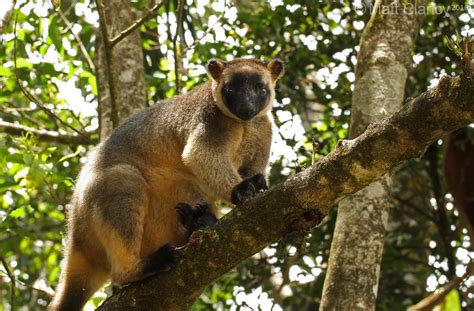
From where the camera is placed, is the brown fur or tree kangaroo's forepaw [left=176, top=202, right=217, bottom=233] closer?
the brown fur

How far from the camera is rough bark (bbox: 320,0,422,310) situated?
549cm

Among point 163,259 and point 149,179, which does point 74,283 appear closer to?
point 149,179

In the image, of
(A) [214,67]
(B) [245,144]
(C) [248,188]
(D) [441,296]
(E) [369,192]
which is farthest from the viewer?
(A) [214,67]

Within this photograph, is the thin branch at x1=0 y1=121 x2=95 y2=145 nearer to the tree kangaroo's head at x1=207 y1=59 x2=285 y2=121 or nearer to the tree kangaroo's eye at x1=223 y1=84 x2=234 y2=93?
the tree kangaroo's head at x1=207 y1=59 x2=285 y2=121

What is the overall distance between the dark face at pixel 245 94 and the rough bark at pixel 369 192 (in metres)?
1.02

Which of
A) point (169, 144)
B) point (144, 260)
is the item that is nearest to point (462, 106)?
point (144, 260)

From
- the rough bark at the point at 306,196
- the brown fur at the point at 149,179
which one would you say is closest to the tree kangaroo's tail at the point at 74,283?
the brown fur at the point at 149,179

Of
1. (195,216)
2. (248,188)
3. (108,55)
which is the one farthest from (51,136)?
(248,188)

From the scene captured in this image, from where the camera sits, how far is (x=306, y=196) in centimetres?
431

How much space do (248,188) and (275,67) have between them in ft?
7.49

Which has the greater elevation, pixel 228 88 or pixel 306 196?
pixel 228 88

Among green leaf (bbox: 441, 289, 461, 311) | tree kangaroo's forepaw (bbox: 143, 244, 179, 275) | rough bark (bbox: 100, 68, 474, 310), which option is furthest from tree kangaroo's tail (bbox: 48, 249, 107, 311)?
green leaf (bbox: 441, 289, 461, 311)

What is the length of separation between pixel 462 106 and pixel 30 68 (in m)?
5.64

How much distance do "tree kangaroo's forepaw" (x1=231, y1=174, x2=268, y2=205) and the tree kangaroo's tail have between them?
166 centimetres
